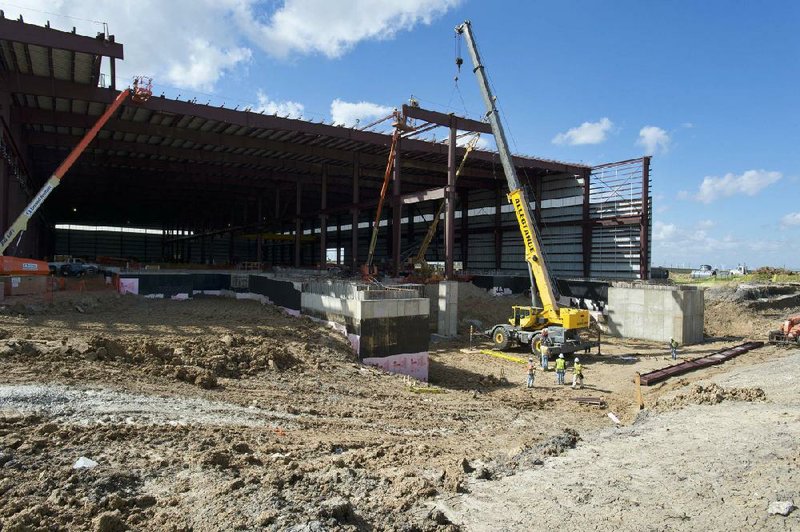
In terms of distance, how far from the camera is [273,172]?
45000mm

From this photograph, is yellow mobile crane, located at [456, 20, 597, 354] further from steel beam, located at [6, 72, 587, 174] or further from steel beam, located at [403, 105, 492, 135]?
steel beam, located at [6, 72, 587, 174]

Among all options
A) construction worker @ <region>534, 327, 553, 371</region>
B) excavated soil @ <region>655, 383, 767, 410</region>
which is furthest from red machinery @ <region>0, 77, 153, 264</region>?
excavated soil @ <region>655, 383, 767, 410</region>

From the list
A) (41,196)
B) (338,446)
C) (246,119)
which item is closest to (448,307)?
(246,119)

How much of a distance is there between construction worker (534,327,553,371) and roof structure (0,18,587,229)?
599 inches

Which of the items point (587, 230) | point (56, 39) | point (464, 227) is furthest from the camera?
point (464, 227)

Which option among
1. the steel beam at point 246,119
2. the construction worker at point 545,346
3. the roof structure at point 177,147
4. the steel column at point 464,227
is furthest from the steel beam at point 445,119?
the steel column at point 464,227

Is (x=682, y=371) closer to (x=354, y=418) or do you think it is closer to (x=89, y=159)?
(x=354, y=418)

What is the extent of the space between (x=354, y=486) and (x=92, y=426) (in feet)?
14.5

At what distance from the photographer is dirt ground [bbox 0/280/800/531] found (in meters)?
6.08

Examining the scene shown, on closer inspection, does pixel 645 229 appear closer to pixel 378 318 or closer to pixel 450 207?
pixel 450 207

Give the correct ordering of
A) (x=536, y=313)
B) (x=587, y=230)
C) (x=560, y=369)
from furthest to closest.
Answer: (x=587, y=230)
(x=536, y=313)
(x=560, y=369)

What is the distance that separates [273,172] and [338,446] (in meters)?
39.0

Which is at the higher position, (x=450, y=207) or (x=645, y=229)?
(x=450, y=207)

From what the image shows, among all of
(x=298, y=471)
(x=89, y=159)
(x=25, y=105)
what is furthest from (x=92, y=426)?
(x=89, y=159)
